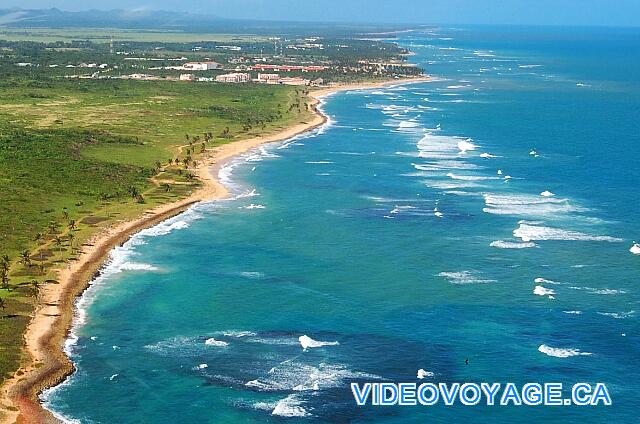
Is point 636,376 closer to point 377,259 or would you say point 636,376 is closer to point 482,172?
point 377,259

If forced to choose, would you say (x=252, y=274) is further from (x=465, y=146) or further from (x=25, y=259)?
(x=465, y=146)

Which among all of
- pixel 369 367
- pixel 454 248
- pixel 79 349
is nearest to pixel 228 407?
pixel 369 367

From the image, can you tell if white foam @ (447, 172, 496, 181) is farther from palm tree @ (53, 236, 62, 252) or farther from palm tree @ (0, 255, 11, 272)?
palm tree @ (0, 255, 11, 272)

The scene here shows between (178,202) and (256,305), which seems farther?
(178,202)

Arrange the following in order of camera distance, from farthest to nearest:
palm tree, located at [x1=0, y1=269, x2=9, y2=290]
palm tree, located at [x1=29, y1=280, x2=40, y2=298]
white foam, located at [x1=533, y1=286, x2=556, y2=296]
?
white foam, located at [x1=533, y1=286, x2=556, y2=296] → palm tree, located at [x1=0, y1=269, x2=9, y2=290] → palm tree, located at [x1=29, y1=280, x2=40, y2=298]

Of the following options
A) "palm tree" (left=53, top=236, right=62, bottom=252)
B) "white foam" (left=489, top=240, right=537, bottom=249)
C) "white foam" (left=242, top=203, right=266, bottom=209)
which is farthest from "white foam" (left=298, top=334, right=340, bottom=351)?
"white foam" (left=242, top=203, right=266, bottom=209)
